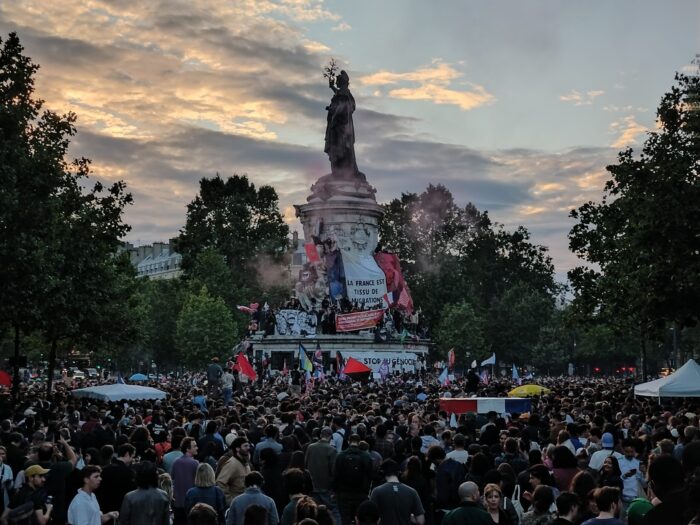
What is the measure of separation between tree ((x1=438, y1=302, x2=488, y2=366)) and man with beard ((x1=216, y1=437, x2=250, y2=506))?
89164 millimetres

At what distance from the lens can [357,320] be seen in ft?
230

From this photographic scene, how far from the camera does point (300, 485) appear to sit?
11570mm

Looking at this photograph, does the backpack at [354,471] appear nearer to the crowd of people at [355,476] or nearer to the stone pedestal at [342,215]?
the crowd of people at [355,476]

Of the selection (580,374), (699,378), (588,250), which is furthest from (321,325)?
(580,374)

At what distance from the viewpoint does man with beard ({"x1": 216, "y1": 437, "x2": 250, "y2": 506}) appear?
46.1 ft

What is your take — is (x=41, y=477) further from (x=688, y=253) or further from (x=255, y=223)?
(x=255, y=223)

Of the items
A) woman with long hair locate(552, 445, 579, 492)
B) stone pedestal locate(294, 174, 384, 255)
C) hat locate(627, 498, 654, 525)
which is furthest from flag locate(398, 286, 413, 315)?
hat locate(627, 498, 654, 525)

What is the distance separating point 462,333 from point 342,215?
30.1 m

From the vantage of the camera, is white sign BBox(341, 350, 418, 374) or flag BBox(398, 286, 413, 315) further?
flag BBox(398, 286, 413, 315)

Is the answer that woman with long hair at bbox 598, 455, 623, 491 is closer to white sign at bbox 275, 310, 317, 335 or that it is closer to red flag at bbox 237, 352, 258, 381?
red flag at bbox 237, 352, 258, 381

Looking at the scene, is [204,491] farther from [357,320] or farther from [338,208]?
[338,208]

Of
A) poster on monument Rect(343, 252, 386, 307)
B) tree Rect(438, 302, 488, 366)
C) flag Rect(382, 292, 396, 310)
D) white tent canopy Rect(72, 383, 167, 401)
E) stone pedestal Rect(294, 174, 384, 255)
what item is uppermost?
stone pedestal Rect(294, 174, 384, 255)

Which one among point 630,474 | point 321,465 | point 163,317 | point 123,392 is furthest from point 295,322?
point 630,474

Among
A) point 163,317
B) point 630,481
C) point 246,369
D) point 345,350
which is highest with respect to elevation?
point 163,317
